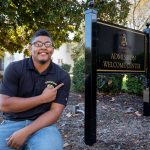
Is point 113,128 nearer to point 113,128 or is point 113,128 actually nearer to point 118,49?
point 113,128

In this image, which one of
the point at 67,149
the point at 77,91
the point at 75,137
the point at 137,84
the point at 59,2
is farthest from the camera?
the point at 77,91

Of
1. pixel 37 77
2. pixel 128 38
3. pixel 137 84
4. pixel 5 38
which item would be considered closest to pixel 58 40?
pixel 5 38

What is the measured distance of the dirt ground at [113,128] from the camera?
4875 mm

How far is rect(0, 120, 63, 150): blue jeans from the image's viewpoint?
3090 mm

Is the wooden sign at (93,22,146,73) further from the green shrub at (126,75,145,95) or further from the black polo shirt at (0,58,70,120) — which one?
the green shrub at (126,75,145,95)

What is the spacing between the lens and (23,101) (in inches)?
130

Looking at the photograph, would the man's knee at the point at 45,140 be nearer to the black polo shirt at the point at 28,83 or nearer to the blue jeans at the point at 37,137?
the blue jeans at the point at 37,137

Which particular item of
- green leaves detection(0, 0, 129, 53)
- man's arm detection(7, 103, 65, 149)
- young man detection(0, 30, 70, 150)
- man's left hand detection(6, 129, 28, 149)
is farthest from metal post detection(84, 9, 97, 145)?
green leaves detection(0, 0, 129, 53)

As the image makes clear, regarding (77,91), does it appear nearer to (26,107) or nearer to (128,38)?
(128,38)

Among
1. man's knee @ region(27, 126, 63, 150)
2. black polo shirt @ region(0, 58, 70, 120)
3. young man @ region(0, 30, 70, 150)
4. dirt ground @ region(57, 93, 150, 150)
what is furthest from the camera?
dirt ground @ region(57, 93, 150, 150)

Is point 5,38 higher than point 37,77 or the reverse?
higher

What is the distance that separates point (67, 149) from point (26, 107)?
5.22ft

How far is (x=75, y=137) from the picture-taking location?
17.2 feet

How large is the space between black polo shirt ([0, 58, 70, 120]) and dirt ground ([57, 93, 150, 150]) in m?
1.48
